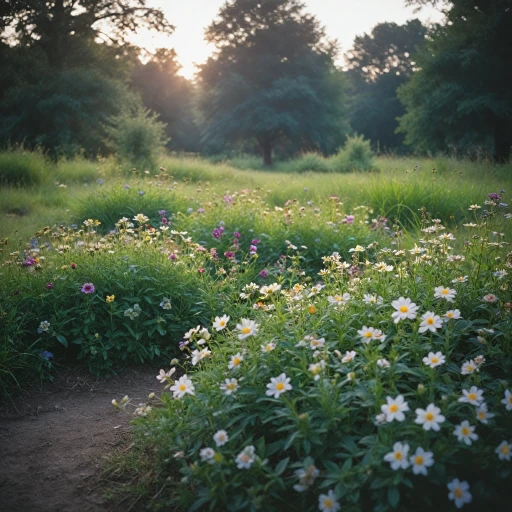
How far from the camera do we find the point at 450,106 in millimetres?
13633

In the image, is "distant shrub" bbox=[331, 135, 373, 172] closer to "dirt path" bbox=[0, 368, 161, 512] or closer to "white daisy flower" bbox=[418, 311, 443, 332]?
"dirt path" bbox=[0, 368, 161, 512]

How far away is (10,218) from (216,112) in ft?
67.3

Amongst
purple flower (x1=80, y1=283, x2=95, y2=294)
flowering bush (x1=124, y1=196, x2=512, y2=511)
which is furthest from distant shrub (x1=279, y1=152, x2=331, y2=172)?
flowering bush (x1=124, y1=196, x2=512, y2=511)

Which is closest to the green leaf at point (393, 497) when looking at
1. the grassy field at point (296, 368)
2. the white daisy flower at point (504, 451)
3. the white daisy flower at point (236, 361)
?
the grassy field at point (296, 368)

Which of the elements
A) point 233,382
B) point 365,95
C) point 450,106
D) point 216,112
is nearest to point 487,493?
point 233,382

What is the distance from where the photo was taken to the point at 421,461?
1.41 m

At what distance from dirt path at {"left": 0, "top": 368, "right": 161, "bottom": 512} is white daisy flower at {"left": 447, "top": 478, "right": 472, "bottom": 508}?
4.47 feet

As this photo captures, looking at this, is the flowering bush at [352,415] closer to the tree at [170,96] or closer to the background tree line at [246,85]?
the background tree line at [246,85]

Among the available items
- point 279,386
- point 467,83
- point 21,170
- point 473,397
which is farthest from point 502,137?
point 279,386

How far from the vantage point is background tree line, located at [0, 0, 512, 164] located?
1276 cm

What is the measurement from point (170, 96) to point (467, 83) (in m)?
24.0

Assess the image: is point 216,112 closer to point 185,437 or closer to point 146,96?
point 146,96

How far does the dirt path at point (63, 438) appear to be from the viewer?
194 centimetres

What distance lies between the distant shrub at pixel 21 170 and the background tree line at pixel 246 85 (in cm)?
251
